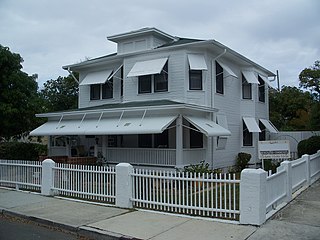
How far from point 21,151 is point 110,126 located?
1004cm

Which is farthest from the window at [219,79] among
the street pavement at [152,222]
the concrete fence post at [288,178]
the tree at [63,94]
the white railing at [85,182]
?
the tree at [63,94]

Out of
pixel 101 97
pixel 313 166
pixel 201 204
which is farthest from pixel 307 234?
pixel 101 97

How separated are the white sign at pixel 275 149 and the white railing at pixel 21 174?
717 centimetres

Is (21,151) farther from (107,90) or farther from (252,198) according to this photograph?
(252,198)

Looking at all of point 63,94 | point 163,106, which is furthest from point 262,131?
point 63,94

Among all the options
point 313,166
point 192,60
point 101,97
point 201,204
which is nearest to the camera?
point 201,204

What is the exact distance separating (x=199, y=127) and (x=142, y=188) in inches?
237

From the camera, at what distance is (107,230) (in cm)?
730

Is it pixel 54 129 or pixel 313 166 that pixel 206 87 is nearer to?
pixel 313 166

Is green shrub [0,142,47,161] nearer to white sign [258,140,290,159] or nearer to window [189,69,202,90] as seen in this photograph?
window [189,69,202,90]

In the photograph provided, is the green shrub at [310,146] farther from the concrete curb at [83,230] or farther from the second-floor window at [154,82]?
the concrete curb at [83,230]

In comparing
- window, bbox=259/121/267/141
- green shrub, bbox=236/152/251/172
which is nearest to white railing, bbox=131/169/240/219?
green shrub, bbox=236/152/251/172

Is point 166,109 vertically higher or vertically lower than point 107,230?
higher

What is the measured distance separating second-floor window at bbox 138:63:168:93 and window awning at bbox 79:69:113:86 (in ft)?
7.37
